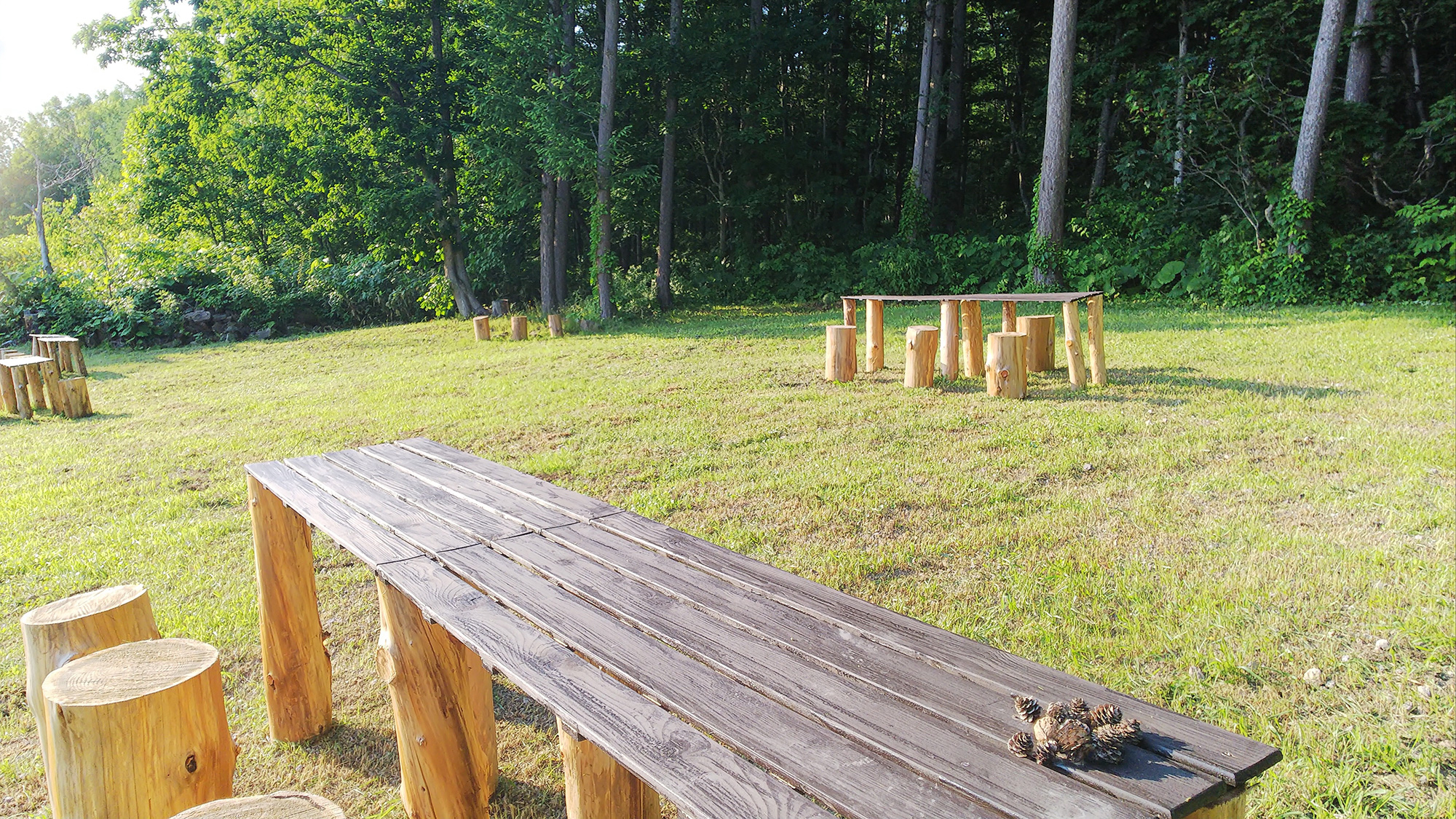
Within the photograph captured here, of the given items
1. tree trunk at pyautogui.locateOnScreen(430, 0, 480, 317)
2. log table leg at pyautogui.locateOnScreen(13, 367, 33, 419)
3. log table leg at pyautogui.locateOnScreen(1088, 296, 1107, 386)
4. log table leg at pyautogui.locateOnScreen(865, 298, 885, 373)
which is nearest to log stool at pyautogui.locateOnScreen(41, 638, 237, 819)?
log table leg at pyautogui.locateOnScreen(1088, 296, 1107, 386)

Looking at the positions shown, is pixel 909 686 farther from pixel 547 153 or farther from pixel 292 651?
pixel 547 153

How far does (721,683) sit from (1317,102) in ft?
50.5

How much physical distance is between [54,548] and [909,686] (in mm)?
5432

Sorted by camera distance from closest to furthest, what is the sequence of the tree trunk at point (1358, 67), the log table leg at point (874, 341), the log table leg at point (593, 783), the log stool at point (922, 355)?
the log table leg at point (593, 783) → the log stool at point (922, 355) → the log table leg at point (874, 341) → the tree trunk at point (1358, 67)

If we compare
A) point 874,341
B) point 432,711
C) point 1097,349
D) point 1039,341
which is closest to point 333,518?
point 432,711

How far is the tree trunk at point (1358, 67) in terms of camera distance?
1306cm

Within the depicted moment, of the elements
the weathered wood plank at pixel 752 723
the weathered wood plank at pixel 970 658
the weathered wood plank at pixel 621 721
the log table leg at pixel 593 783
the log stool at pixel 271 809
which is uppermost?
the weathered wood plank at pixel 970 658

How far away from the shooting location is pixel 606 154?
15.7 metres

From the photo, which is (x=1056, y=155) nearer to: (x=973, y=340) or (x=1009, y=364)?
(x=973, y=340)

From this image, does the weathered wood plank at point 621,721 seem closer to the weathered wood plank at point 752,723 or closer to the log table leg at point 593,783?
the weathered wood plank at point 752,723

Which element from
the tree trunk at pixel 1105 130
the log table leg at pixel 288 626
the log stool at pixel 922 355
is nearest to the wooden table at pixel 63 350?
the log table leg at pixel 288 626

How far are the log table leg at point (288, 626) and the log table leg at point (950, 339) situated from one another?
6.38m

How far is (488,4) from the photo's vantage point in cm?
1677

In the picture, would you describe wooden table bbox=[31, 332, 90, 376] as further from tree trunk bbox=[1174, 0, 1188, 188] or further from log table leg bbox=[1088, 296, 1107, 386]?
tree trunk bbox=[1174, 0, 1188, 188]
